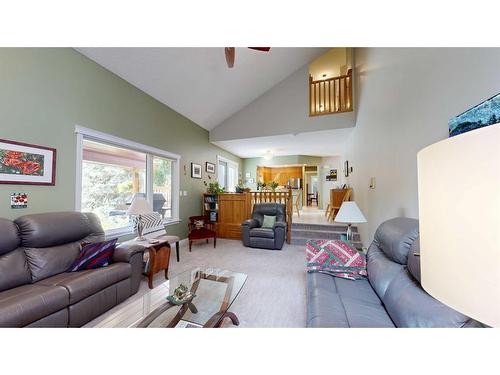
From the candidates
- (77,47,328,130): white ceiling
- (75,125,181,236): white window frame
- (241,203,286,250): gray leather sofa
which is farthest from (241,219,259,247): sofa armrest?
(77,47,328,130): white ceiling

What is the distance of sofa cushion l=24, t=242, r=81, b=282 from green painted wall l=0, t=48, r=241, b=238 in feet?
1.75

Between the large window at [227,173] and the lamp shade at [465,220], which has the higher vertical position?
the large window at [227,173]

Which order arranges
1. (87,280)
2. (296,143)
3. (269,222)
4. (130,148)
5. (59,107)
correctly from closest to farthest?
1. (87,280)
2. (59,107)
3. (130,148)
4. (269,222)
5. (296,143)

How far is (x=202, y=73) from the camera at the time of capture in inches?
144

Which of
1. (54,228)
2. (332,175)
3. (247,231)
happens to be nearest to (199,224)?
(247,231)

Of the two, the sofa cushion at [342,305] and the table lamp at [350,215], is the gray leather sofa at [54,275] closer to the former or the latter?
the sofa cushion at [342,305]

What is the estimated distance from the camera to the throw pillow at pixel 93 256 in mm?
1986

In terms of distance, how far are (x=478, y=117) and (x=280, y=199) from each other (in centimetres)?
395

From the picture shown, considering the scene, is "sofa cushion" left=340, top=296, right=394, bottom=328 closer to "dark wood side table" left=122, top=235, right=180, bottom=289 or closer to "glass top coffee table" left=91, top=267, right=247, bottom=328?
"glass top coffee table" left=91, top=267, right=247, bottom=328

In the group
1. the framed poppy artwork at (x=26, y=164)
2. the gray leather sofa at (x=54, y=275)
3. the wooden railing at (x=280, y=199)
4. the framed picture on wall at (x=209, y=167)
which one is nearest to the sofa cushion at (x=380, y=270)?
the gray leather sofa at (x=54, y=275)

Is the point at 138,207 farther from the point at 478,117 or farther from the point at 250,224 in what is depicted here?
A: the point at 478,117

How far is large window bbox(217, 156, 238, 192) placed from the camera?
676 cm

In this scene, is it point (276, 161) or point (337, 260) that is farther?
point (276, 161)
